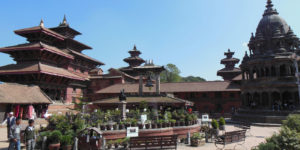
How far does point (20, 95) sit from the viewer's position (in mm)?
23094

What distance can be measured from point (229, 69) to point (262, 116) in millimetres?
34824

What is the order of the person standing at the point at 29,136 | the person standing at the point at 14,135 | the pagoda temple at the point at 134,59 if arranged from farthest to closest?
the pagoda temple at the point at 134,59 → the person standing at the point at 29,136 → the person standing at the point at 14,135

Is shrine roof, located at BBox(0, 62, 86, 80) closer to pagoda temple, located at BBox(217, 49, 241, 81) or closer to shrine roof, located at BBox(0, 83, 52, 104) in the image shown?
shrine roof, located at BBox(0, 83, 52, 104)

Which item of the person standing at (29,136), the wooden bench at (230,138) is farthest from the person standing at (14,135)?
the wooden bench at (230,138)

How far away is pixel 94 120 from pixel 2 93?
13.1 metres

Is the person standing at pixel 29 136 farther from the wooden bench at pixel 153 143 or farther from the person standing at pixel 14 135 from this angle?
the wooden bench at pixel 153 143

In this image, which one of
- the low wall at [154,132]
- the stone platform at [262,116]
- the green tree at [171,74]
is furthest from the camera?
the green tree at [171,74]

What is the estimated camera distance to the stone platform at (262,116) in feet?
83.9

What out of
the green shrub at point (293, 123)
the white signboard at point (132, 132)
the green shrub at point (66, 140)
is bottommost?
the green shrub at point (66, 140)

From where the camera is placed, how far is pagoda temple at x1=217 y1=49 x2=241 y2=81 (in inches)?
2281

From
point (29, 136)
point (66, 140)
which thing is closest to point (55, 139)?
point (66, 140)

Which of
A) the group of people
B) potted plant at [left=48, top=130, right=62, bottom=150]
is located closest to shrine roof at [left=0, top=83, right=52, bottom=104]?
the group of people

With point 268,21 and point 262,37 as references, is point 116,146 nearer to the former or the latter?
point 262,37

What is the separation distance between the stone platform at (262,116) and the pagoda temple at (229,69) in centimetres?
2895
